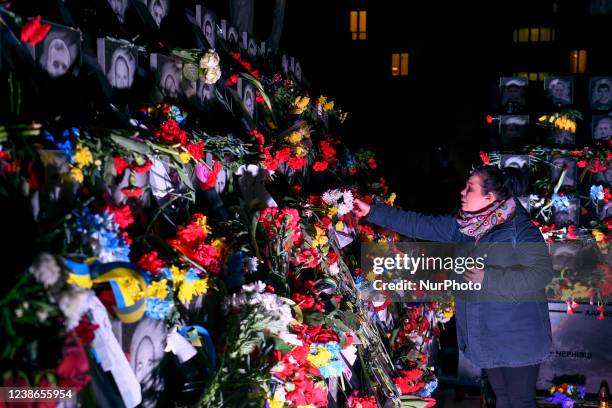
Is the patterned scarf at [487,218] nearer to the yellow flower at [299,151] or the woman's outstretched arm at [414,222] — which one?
the woman's outstretched arm at [414,222]

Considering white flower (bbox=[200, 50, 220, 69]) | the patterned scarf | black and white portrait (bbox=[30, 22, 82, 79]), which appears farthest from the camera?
the patterned scarf

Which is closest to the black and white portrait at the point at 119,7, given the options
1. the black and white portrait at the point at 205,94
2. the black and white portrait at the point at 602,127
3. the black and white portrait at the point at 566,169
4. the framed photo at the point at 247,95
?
the black and white portrait at the point at 205,94

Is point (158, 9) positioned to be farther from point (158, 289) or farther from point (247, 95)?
point (158, 289)

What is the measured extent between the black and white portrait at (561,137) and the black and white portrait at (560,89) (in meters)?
0.26

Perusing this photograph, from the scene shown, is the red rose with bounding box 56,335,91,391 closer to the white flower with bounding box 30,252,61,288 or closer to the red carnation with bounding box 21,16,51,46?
the white flower with bounding box 30,252,61,288

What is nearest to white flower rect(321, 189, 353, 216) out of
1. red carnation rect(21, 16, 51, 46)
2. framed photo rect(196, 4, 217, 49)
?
framed photo rect(196, 4, 217, 49)

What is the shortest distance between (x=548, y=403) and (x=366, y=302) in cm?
174

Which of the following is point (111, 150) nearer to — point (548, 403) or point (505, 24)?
point (548, 403)

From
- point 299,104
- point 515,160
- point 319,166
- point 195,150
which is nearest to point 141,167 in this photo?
point 195,150

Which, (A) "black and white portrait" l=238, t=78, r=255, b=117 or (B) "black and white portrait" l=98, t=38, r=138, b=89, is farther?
(A) "black and white portrait" l=238, t=78, r=255, b=117

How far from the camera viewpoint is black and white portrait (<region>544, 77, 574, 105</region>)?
16.8 ft

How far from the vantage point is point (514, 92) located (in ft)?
16.9

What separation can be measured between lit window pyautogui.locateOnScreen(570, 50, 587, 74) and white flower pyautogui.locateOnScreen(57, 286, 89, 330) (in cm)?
2251

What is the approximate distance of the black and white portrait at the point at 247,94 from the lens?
3150 millimetres
